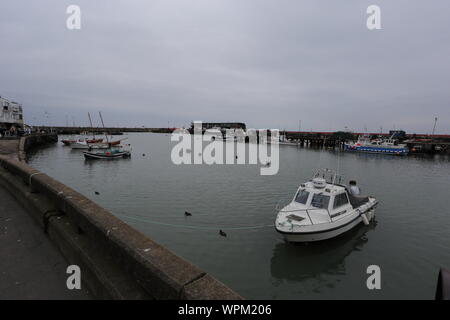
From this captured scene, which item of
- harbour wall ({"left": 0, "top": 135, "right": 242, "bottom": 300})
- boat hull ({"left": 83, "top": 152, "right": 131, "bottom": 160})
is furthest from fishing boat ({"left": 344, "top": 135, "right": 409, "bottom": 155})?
harbour wall ({"left": 0, "top": 135, "right": 242, "bottom": 300})

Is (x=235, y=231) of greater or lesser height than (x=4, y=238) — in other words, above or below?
below

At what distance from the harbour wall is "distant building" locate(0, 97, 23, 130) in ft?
280

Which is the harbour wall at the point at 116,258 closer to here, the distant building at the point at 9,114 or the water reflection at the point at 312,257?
the water reflection at the point at 312,257

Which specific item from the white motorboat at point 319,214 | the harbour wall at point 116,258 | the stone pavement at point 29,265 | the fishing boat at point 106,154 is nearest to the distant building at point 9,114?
the fishing boat at point 106,154

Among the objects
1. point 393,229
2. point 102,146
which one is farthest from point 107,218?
point 102,146

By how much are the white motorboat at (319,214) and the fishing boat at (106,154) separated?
40172mm

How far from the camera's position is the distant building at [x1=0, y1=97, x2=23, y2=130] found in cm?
7173

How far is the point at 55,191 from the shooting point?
245 inches
